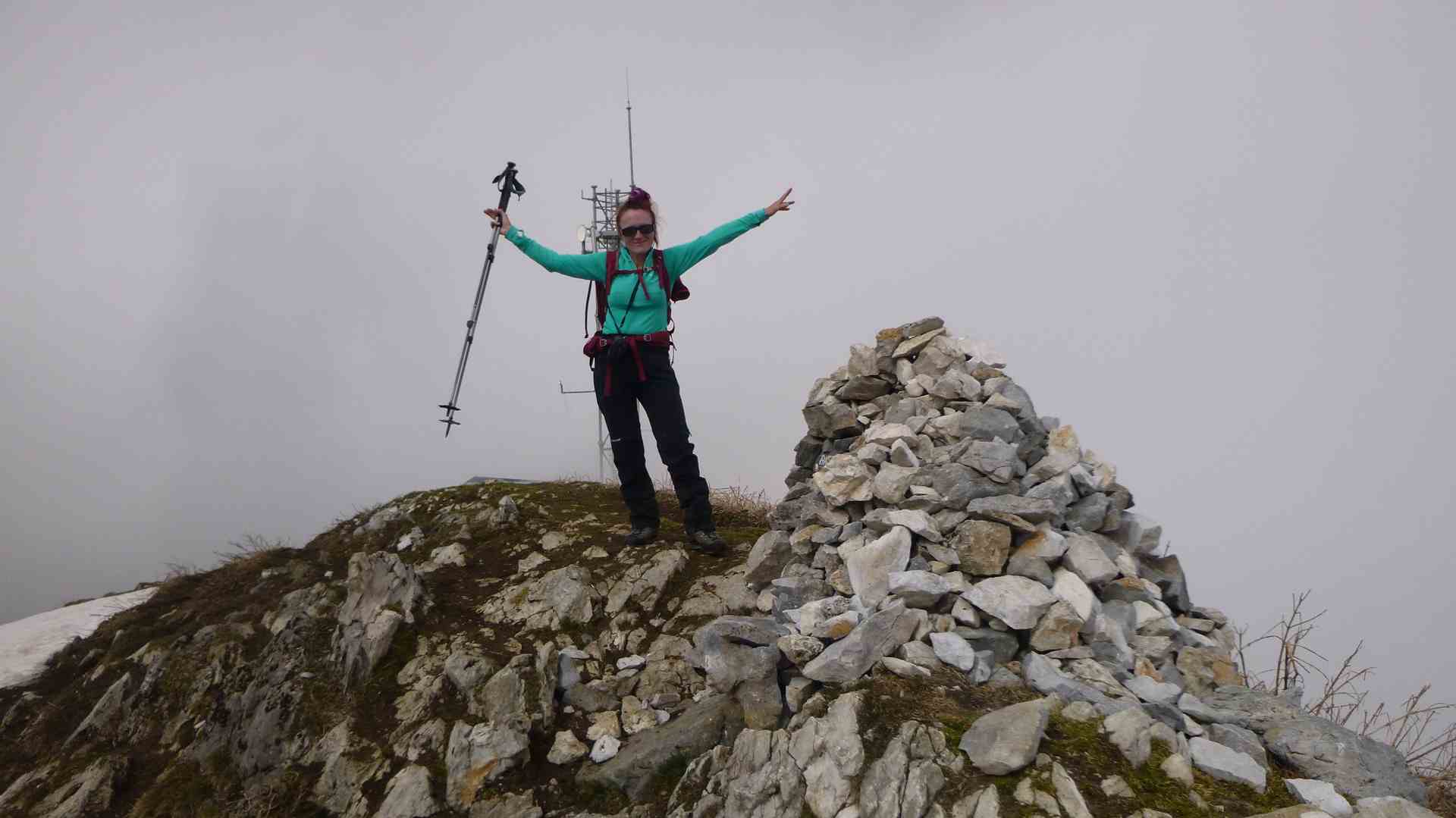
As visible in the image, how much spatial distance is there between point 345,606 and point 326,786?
2.14 m

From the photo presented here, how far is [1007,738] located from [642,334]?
527cm

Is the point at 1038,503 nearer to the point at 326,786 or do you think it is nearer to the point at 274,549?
the point at 326,786

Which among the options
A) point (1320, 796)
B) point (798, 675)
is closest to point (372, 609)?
point (798, 675)

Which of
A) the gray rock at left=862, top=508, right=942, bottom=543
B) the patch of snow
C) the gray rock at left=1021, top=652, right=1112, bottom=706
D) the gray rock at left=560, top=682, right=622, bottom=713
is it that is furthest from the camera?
the patch of snow

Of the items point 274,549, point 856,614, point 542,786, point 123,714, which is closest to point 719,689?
point 856,614

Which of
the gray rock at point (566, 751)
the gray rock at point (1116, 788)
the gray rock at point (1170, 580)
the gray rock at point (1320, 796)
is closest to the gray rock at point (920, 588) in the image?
the gray rock at point (1116, 788)

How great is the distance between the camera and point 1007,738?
357 cm

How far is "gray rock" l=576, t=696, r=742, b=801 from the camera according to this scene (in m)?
4.88

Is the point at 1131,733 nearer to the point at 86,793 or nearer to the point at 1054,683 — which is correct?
the point at 1054,683

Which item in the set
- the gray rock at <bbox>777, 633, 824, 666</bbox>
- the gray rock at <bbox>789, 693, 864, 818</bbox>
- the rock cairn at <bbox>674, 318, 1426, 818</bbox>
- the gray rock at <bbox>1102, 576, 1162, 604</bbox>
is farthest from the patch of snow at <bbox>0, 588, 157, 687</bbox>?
the gray rock at <bbox>1102, 576, 1162, 604</bbox>

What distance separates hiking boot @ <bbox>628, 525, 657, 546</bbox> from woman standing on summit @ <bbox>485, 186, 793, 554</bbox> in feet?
1.97

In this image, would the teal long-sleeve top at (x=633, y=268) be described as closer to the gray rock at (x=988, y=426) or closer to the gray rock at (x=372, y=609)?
the gray rock at (x=988, y=426)

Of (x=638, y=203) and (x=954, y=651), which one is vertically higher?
(x=638, y=203)

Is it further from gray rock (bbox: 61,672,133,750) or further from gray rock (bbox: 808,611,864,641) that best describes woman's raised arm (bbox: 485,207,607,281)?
gray rock (bbox: 61,672,133,750)
